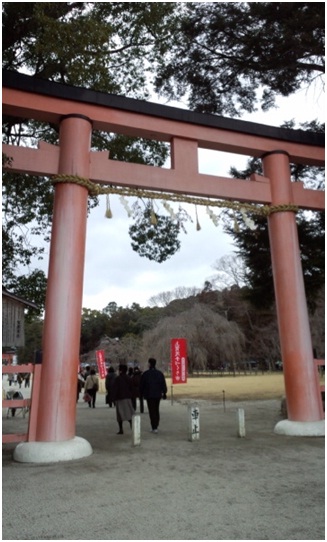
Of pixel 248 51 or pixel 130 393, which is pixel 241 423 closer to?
pixel 130 393

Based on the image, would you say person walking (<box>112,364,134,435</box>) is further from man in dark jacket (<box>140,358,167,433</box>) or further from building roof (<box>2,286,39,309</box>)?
building roof (<box>2,286,39,309</box>)

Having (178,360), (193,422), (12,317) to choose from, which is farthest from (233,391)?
(193,422)

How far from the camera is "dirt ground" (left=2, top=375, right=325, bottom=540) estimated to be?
3.45 m

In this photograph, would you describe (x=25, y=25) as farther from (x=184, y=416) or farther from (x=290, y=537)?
(x=184, y=416)

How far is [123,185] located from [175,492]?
497 cm

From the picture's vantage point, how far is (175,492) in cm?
449

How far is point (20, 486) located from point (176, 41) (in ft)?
32.4

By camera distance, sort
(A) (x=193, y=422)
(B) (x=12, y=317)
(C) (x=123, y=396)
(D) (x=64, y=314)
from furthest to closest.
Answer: (B) (x=12, y=317), (C) (x=123, y=396), (A) (x=193, y=422), (D) (x=64, y=314)

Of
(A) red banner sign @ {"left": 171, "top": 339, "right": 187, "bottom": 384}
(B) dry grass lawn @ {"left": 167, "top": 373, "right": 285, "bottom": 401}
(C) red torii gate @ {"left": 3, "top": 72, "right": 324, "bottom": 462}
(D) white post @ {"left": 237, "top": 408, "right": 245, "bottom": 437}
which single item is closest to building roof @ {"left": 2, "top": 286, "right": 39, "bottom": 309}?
(C) red torii gate @ {"left": 3, "top": 72, "right": 324, "bottom": 462}

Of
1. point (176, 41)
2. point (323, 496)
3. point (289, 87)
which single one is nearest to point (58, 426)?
point (323, 496)

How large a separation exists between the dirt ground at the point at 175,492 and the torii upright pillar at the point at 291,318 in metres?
0.51

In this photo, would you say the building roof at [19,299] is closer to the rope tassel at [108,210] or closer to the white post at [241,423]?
the rope tassel at [108,210]

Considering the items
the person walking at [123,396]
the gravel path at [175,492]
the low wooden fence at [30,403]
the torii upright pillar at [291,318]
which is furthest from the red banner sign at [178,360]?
the low wooden fence at [30,403]

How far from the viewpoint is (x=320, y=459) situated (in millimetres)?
5969
